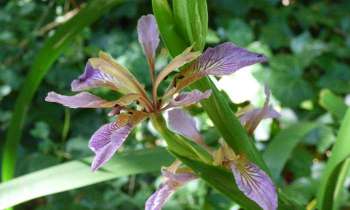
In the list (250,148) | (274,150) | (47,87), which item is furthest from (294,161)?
(250,148)

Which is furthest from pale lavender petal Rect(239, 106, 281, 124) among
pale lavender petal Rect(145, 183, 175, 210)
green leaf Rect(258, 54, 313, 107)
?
green leaf Rect(258, 54, 313, 107)

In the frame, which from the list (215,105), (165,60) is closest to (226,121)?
(215,105)

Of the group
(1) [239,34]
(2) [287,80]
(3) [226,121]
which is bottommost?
(2) [287,80]

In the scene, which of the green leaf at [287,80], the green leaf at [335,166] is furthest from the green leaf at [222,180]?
the green leaf at [287,80]

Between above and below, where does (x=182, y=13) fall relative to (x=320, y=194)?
above

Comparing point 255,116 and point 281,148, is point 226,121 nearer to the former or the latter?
point 255,116

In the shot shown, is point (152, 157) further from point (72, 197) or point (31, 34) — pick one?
point (31, 34)
